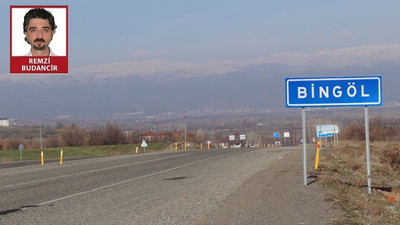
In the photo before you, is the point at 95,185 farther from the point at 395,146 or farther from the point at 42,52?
the point at 395,146

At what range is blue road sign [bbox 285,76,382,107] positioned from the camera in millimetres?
16672

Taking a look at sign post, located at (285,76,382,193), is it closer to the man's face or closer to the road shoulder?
the road shoulder

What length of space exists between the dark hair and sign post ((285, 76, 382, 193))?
13.6 meters

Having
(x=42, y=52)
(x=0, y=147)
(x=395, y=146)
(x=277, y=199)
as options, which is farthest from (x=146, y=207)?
(x=0, y=147)

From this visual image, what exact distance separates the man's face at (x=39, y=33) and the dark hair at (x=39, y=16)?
5.2 inches

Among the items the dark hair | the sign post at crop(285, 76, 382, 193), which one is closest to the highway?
the sign post at crop(285, 76, 382, 193)

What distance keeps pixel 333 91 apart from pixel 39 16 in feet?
50.7

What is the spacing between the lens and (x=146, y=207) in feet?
46.8

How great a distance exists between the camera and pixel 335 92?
1714 cm

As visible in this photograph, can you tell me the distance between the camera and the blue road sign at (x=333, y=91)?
16.7 meters

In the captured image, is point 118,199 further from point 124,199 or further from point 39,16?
point 39,16

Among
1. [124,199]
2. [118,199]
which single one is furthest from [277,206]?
[118,199]

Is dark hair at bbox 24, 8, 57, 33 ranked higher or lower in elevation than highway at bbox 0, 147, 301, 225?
higher

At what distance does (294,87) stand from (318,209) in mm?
5292
